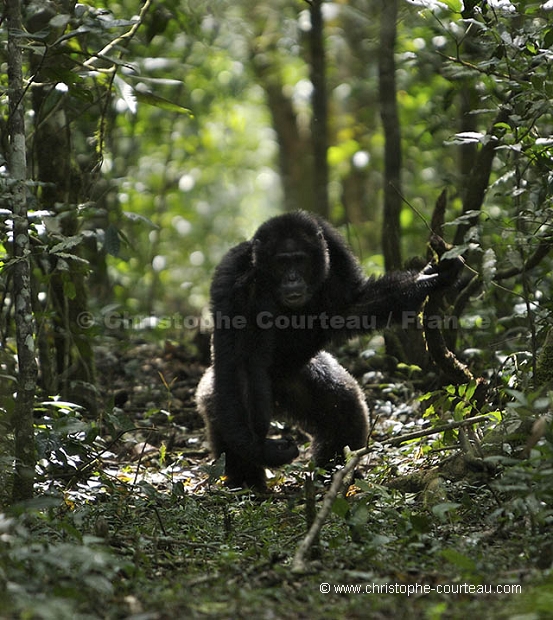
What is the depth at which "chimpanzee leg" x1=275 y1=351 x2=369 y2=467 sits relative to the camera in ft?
21.4

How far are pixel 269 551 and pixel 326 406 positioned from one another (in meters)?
2.63

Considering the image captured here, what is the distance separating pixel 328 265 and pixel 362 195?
32.9 ft

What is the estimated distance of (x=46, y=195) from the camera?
6598mm

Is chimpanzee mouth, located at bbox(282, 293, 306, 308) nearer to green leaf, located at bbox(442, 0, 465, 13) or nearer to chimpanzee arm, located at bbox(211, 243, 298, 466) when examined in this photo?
chimpanzee arm, located at bbox(211, 243, 298, 466)

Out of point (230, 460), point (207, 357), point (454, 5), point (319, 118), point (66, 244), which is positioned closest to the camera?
point (66, 244)

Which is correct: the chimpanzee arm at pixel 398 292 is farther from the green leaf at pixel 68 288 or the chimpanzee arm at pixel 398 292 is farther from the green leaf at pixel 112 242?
the green leaf at pixel 68 288

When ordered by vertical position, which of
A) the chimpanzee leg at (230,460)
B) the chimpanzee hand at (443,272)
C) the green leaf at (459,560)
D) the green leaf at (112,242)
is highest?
the green leaf at (112,242)

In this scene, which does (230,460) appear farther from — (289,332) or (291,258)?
(291,258)

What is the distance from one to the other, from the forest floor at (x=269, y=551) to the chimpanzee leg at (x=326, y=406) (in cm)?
43

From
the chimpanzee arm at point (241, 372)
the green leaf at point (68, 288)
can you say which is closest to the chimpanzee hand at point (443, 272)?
the chimpanzee arm at point (241, 372)

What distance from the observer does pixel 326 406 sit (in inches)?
259

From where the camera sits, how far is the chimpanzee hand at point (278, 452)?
19.5 feet

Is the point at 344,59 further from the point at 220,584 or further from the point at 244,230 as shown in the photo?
the point at 220,584

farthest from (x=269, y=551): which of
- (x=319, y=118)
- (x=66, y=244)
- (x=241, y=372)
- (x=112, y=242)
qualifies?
(x=319, y=118)
